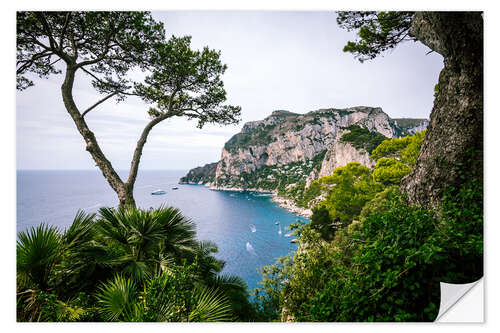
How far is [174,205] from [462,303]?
14.8 feet

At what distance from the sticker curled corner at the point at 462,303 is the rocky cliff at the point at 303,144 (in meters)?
2.37

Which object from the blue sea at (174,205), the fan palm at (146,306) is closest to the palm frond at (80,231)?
the blue sea at (174,205)

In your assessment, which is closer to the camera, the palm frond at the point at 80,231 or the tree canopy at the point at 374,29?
the palm frond at the point at 80,231

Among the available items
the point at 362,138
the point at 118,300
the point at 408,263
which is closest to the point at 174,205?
the point at 118,300

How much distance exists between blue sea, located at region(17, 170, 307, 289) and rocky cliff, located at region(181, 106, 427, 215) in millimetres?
1893

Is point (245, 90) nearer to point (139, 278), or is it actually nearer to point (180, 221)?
point (180, 221)

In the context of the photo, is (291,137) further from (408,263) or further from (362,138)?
(408,263)

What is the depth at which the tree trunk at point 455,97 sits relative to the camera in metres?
1.73

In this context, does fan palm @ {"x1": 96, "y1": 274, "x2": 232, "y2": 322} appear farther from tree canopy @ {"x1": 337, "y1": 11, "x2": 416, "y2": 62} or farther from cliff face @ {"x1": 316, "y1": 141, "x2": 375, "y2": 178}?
cliff face @ {"x1": 316, "y1": 141, "x2": 375, "y2": 178}

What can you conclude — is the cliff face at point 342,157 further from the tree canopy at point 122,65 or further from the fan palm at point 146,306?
the fan palm at point 146,306

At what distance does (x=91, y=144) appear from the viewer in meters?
2.66

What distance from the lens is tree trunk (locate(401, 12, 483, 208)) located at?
1.73 metres

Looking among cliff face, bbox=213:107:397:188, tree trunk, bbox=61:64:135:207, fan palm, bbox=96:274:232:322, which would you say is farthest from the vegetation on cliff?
cliff face, bbox=213:107:397:188
